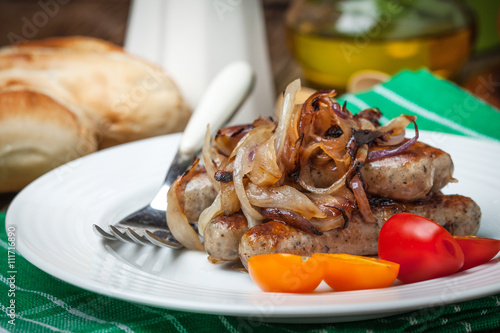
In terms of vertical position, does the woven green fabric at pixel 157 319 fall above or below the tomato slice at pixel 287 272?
below

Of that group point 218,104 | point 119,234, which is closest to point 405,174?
point 119,234

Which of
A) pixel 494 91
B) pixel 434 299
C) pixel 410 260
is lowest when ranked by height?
pixel 494 91

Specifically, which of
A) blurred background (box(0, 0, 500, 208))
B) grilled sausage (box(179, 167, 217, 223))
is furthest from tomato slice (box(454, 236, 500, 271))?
blurred background (box(0, 0, 500, 208))

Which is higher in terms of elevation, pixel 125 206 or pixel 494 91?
pixel 125 206

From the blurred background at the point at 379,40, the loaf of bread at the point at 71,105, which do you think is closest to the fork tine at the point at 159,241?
the loaf of bread at the point at 71,105

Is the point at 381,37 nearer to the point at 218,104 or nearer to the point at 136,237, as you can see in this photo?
the point at 218,104

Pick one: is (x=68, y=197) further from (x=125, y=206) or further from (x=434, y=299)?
(x=434, y=299)

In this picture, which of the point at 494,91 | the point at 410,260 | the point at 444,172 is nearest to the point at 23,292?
the point at 410,260

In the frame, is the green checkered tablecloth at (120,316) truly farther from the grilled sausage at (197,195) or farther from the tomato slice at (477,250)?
the grilled sausage at (197,195)
